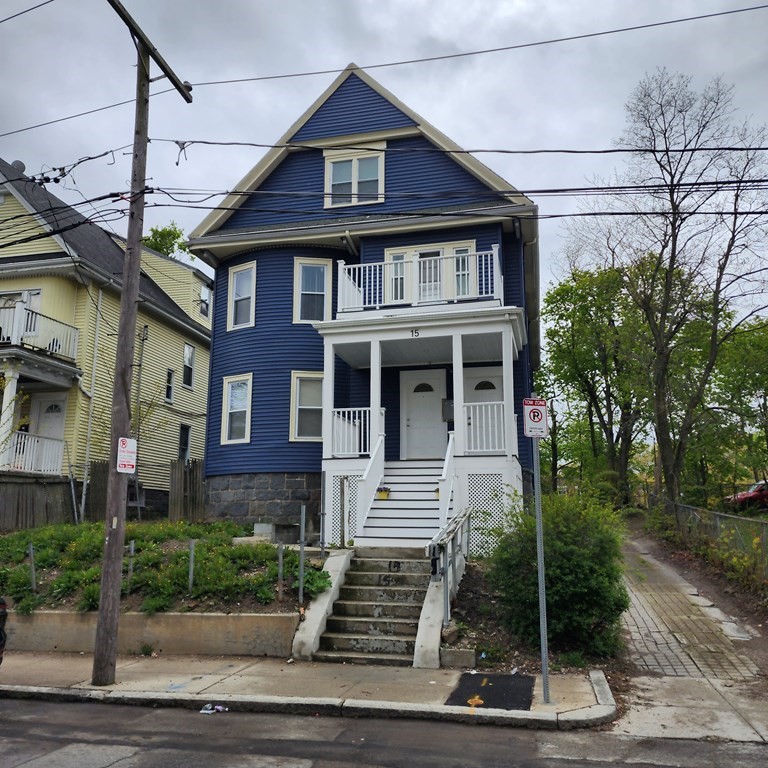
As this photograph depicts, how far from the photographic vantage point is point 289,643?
9656mm

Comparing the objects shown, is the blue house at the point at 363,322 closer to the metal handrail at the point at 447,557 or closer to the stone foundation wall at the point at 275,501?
the stone foundation wall at the point at 275,501

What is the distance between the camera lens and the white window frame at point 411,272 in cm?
1619

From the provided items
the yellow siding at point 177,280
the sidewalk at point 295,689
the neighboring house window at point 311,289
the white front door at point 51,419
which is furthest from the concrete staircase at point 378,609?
the yellow siding at point 177,280

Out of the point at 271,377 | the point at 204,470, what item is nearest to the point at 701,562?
the point at 271,377

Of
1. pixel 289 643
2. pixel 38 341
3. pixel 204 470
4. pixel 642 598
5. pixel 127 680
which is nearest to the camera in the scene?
pixel 127 680

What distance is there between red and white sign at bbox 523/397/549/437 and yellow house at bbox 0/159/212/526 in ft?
41.8

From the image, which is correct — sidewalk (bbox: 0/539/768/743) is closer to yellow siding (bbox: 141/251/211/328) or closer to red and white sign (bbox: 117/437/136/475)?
red and white sign (bbox: 117/437/136/475)

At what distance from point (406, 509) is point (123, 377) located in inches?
258

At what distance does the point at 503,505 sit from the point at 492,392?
14.1ft

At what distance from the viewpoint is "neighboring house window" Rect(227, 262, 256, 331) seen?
61.1ft

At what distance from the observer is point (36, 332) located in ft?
66.8

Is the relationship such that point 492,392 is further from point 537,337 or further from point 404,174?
point 537,337

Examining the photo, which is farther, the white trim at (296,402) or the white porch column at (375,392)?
the white trim at (296,402)

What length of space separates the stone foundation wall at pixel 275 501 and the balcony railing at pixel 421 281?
4320mm
